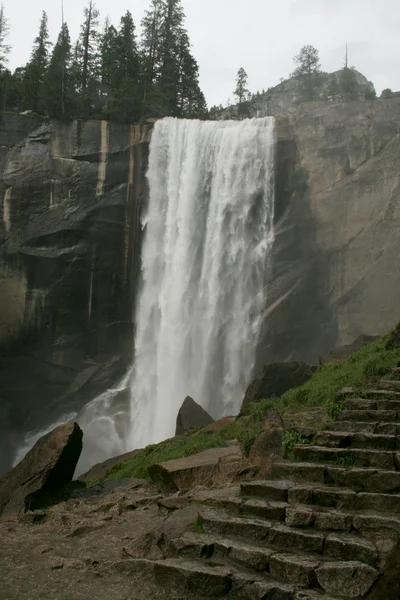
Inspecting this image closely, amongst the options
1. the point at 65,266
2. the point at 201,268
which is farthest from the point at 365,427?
the point at 65,266

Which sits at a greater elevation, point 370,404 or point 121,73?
point 121,73

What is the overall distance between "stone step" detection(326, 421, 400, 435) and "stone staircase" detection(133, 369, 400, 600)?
2 centimetres

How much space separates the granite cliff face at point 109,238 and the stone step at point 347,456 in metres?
18.9

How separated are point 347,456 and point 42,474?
17.5 feet

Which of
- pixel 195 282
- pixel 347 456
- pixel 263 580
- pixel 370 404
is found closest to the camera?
pixel 263 580

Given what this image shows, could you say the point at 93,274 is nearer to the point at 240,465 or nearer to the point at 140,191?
the point at 140,191

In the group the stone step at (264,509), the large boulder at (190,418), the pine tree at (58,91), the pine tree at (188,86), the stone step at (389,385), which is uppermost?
the pine tree at (188,86)

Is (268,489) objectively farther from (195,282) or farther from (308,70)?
(308,70)

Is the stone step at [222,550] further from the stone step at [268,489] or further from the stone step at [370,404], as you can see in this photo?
the stone step at [370,404]

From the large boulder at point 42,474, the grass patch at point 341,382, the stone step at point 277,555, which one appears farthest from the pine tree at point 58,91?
the stone step at point 277,555

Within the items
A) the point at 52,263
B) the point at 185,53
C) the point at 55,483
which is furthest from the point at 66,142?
the point at 55,483

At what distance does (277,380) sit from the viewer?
59.0ft

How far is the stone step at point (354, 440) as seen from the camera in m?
6.69

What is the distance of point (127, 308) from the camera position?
29.0m
